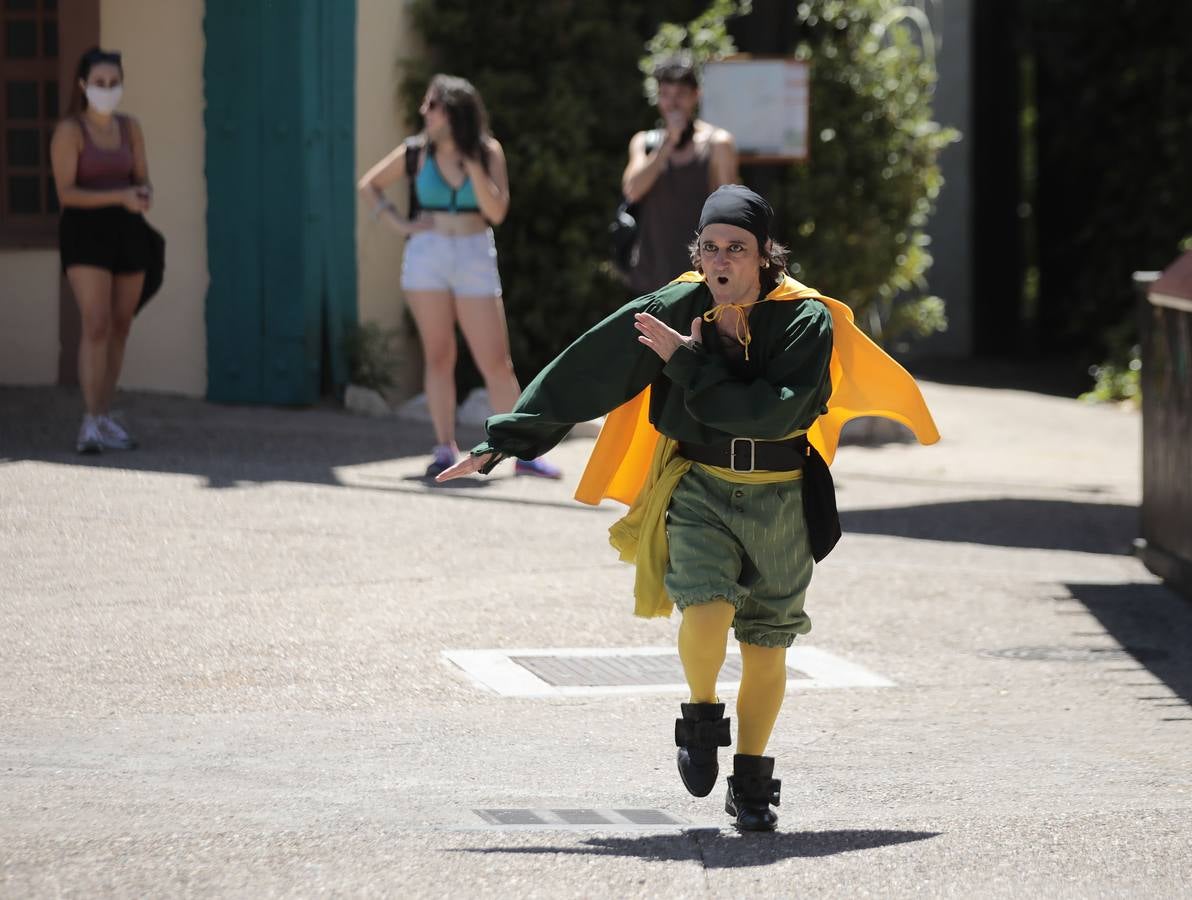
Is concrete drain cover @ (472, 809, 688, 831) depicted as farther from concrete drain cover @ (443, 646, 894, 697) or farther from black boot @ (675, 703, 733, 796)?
concrete drain cover @ (443, 646, 894, 697)

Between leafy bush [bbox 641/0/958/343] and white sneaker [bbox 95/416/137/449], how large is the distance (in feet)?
16.1

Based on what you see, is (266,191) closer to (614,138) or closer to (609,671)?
(614,138)

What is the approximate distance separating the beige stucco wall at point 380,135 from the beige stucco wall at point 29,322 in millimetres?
1837

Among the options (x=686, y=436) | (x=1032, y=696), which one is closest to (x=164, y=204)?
(x=1032, y=696)

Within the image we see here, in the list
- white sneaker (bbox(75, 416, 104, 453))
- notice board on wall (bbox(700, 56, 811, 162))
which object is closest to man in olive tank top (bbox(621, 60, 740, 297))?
notice board on wall (bbox(700, 56, 811, 162))

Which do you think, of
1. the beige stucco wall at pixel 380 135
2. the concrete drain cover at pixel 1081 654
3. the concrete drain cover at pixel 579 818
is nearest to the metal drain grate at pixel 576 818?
the concrete drain cover at pixel 579 818

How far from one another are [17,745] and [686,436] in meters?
1.93

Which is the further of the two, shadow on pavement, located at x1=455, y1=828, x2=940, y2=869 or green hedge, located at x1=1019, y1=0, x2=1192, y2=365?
green hedge, located at x1=1019, y1=0, x2=1192, y2=365

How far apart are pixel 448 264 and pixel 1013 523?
9.97ft

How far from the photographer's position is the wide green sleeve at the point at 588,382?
4.84m

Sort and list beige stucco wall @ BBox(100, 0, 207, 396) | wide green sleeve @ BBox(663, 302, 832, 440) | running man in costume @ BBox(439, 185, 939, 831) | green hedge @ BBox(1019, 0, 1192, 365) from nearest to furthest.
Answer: wide green sleeve @ BBox(663, 302, 832, 440) < running man in costume @ BBox(439, 185, 939, 831) < beige stucco wall @ BBox(100, 0, 207, 396) < green hedge @ BBox(1019, 0, 1192, 365)

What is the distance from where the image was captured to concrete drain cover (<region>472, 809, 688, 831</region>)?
468 cm

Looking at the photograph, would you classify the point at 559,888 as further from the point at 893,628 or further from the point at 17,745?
the point at 893,628

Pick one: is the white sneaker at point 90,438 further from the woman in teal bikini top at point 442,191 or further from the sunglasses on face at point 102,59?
the woman in teal bikini top at point 442,191
